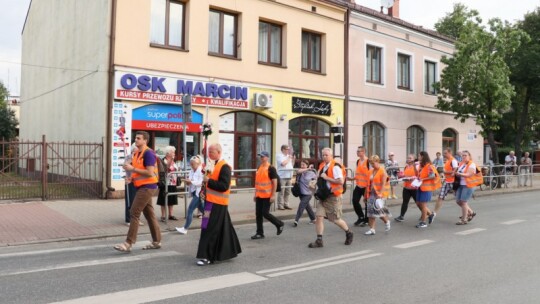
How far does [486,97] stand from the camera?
19.4 metres

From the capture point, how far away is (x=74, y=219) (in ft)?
34.4

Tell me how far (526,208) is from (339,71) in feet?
31.4

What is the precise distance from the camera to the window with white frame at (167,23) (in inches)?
595

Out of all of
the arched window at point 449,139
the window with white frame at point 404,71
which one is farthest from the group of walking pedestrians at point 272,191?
the arched window at point 449,139

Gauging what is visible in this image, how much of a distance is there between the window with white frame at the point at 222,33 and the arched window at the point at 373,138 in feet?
25.1

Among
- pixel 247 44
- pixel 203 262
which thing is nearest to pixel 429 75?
pixel 247 44

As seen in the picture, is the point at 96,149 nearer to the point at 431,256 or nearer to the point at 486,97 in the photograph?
the point at 431,256

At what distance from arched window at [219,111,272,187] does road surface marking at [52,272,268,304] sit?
10830 mm

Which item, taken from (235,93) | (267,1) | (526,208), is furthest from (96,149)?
(526,208)

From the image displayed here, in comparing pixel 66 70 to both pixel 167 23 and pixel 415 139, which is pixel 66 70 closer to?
pixel 167 23

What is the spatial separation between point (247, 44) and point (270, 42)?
4.75ft

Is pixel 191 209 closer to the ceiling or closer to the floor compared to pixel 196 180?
closer to the floor

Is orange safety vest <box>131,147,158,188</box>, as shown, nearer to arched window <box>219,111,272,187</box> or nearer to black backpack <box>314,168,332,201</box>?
black backpack <box>314,168,332,201</box>

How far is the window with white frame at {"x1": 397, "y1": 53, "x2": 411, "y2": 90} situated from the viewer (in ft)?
74.8
